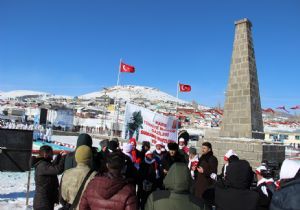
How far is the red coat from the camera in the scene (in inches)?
107

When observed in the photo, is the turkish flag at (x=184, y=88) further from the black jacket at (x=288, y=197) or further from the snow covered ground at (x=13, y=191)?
the black jacket at (x=288, y=197)

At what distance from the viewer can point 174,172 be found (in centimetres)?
256

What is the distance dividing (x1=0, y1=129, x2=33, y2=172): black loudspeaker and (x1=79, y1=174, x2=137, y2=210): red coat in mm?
4040

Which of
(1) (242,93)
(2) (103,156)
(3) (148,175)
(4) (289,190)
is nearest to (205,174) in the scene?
(3) (148,175)

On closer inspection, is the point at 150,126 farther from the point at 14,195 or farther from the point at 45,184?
the point at 45,184

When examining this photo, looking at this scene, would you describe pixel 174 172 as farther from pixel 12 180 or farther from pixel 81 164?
pixel 12 180

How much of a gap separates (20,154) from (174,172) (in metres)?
4.82

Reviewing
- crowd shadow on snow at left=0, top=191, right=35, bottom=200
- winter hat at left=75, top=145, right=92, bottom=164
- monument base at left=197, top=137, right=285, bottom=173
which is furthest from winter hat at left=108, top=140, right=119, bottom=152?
monument base at left=197, top=137, right=285, bottom=173

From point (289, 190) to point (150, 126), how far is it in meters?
8.23

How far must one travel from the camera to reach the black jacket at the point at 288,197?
256 cm

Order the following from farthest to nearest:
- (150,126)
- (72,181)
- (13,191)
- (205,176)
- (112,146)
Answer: (150,126)
(13,191)
(205,176)
(112,146)
(72,181)

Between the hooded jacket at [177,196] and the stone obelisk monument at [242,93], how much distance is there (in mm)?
8871

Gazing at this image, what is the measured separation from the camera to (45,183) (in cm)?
436

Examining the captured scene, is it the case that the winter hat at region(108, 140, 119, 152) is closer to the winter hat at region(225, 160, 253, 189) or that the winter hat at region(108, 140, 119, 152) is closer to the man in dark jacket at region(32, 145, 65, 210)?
the man in dark jacket at region(32, 145, 65, 210)
